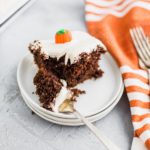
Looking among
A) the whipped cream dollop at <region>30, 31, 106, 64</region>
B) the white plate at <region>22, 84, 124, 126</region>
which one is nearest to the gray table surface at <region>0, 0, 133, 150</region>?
the white plate at <region>22, 84, 124, 126</region>

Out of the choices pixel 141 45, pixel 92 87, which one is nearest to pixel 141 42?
pixel 141 45

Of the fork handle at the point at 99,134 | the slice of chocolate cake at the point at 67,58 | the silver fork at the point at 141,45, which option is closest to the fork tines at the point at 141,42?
the silver fork at the point at 141,45

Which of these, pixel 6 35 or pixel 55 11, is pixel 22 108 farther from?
pixel 55 11

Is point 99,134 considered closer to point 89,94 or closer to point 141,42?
point 89,94

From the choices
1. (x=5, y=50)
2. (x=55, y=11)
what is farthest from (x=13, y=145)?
(x=55, y=11)

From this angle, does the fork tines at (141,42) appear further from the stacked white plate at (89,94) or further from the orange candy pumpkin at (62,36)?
the orange candy pumpkin at (62,36)
